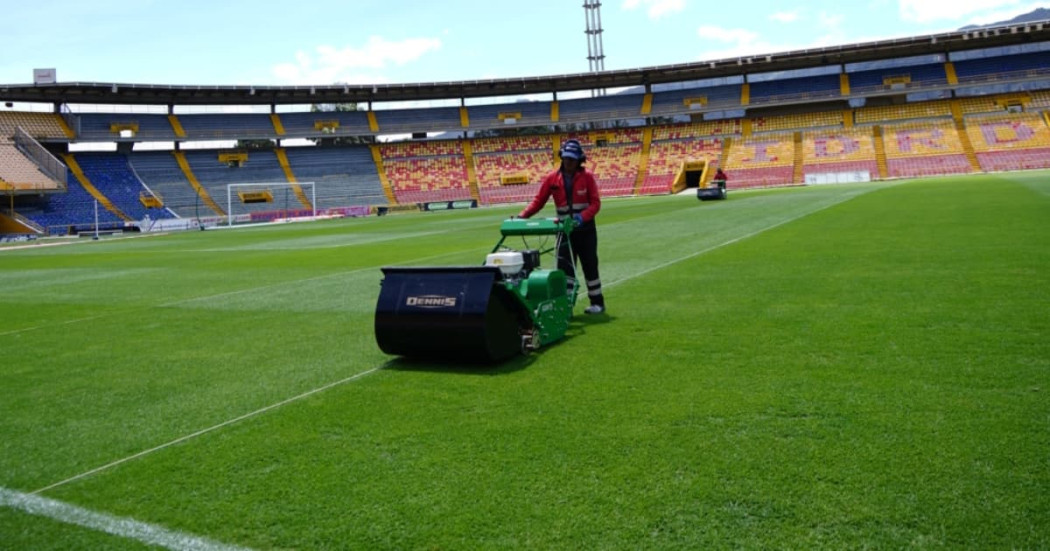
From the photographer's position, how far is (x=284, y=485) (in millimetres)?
3590

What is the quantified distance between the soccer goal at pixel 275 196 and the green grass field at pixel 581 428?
1968 inches

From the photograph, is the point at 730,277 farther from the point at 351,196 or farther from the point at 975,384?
the point at 351,196

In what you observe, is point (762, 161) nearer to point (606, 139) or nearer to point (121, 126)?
point (606, 139)

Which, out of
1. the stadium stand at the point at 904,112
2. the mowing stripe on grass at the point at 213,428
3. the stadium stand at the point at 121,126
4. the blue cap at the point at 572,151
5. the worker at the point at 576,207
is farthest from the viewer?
the stadium stand at the point at 904,112

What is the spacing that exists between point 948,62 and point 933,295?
2466 inches

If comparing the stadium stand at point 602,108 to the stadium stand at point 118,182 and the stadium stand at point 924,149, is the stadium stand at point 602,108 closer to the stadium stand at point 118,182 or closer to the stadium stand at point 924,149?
the stadium stand at point 924,149

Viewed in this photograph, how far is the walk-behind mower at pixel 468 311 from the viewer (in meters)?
5.53

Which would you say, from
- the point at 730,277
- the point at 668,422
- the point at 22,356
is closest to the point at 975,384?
the point at 668,422

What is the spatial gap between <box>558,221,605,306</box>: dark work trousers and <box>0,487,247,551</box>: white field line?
4862 mm

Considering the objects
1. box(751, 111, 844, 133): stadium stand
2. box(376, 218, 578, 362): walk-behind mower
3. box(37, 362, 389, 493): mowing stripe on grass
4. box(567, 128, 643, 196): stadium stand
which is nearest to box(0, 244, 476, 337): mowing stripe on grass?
box(37, 362, 389, 493): mowing stripe on grass

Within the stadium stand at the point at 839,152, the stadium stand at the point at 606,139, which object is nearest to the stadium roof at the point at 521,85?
the stadium stand at the point at 606,139

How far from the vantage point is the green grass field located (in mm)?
3047

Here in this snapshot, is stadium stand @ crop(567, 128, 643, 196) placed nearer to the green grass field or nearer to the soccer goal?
the soccer goal

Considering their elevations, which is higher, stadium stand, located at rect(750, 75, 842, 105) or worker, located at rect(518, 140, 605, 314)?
stadium stand, located at rect(750, 75, 842, 105)
